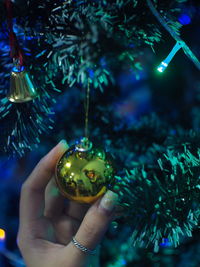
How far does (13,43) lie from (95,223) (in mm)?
337

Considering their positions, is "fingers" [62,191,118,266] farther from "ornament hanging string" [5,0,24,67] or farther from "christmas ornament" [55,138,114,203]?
"ornament hanging string" [5,0,24,67]

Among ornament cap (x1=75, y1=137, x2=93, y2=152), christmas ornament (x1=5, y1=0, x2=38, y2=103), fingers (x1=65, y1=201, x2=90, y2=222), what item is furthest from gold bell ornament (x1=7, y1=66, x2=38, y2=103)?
fingers (x1=65, y1=201, x2=90, y2=222)

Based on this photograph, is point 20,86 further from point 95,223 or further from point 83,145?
point 95,223

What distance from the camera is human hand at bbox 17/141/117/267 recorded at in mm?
580

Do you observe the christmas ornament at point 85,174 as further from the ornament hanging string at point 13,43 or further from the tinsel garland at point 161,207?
the ornament hanging string at point 13,43

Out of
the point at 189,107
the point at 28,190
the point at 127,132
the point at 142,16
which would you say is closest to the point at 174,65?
the point at 189,107

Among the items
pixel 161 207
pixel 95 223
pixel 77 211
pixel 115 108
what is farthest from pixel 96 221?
pixel 115 108

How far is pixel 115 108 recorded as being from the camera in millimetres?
1004

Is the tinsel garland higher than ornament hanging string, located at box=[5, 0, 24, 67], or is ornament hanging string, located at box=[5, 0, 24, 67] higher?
ornament hanging string, located at box=[5, 0, 24, 67]

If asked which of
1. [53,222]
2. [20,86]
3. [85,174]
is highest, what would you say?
[20,86]

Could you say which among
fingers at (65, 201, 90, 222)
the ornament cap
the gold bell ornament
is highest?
the gold bell ornament

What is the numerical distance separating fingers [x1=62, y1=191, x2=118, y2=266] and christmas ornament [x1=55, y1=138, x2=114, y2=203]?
0.7 inches

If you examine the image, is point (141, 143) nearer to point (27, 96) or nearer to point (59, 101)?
point (59, 101)

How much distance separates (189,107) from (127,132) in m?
0.34
